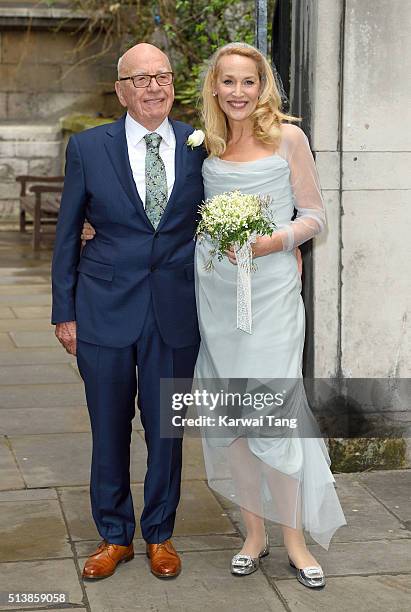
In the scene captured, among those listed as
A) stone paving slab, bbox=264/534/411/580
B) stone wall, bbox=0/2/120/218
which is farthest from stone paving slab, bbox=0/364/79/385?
stone wall, bbox=0/2/120/218

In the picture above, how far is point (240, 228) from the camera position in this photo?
4.18 meters

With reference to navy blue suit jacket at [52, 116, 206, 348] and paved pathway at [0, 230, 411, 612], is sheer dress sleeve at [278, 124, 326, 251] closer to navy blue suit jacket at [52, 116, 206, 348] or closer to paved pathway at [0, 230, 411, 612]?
navy blue suit jacket at [52, 116, 206, 348]

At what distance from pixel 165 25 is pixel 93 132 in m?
10.3

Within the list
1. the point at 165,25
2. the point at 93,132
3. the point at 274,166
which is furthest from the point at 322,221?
the point at 165,25

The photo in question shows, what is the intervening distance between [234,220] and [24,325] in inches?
233

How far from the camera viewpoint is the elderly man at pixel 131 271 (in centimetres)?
439

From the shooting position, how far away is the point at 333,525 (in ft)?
14.9

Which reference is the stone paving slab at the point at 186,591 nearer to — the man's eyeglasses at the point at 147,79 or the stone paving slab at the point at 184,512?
the stone paving slab at the point at 184,512

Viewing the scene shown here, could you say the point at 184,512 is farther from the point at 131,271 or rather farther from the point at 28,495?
the point at 131,271

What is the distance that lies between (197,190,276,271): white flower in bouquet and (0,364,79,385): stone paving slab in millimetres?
3868

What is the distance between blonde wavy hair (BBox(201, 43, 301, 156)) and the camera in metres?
4.39

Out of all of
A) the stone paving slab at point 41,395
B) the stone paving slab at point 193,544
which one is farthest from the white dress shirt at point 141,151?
the stone paving slab at point 41,395

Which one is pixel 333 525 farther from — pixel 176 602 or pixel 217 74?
pixel 217 74

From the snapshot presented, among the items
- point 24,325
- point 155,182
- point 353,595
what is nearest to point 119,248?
point 155,182
